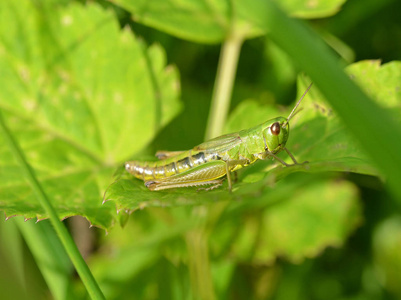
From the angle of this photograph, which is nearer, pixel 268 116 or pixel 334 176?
pixel 268 116

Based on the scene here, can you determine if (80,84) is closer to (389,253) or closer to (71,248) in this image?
(71,248)

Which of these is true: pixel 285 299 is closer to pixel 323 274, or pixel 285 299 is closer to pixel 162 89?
pixel 323 274

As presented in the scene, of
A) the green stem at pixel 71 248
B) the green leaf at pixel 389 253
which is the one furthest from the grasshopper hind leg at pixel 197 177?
the green leaf at pixel 389 253

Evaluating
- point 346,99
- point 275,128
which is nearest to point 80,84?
point 275,128

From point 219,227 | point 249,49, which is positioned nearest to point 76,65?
point 219,227

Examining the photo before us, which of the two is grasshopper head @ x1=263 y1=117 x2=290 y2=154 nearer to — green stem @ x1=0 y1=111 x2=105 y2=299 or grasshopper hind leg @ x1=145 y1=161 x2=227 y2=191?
grasshopper hind leg @ x1=145 y1=161 x2=227 y2=191
